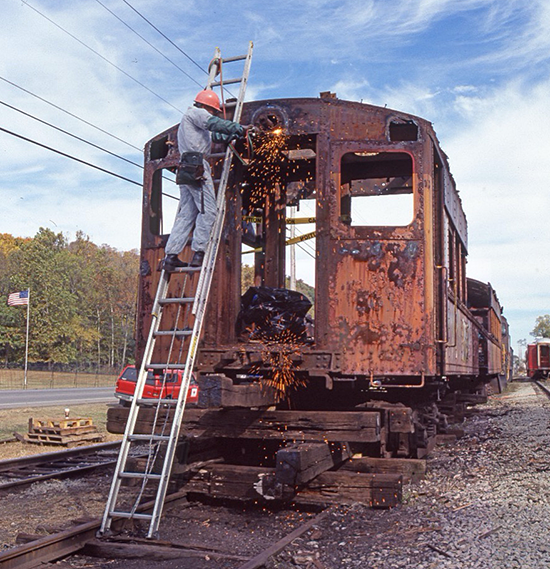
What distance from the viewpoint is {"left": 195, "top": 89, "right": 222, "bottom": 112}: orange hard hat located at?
599 cm

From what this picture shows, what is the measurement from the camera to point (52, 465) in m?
9.66

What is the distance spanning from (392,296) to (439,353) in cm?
99

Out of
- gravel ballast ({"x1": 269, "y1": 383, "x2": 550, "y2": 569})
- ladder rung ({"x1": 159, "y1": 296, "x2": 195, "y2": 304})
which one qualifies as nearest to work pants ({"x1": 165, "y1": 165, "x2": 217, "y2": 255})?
A: ladder rung ({"x1": 159, "y1": 296, "x2": 195, "y2": 304})

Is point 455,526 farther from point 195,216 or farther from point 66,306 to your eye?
point 66,306

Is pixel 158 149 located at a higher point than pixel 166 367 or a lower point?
higher

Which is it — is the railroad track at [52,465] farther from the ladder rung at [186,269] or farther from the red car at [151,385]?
the ladder rung at [186,269]

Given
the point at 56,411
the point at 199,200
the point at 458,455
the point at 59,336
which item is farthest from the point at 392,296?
the point at 59,336

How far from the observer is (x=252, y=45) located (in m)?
6.79

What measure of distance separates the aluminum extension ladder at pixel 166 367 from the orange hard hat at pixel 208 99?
265 mm

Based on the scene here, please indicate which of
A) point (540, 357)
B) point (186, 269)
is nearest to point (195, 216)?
point (186, 269)

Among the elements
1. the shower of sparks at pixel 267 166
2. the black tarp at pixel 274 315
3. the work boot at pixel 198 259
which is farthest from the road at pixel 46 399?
the work boot at pixel 198 259

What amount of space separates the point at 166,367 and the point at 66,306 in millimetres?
60606

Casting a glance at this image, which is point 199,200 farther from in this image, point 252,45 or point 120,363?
point 120,363

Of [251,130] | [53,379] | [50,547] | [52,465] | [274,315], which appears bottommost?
[53,379]
